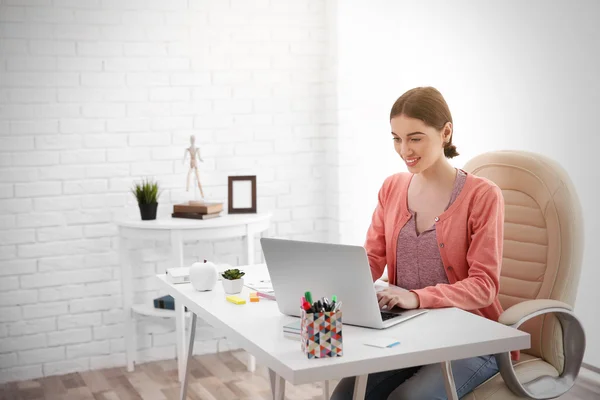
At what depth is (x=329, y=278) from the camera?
1835mm

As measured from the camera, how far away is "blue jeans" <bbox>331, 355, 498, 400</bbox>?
193 cm

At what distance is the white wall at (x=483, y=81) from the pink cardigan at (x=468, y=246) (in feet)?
4.48

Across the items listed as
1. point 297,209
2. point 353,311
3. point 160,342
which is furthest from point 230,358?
point 353,311

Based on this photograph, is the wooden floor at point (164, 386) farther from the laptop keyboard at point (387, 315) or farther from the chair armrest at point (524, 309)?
the laptop keyboard at point (387, 315)

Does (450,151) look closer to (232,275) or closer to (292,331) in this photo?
(232,275)

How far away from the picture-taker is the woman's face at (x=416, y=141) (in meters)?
2.20

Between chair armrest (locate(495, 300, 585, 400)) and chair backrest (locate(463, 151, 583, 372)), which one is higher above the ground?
chair backrest (locate(463, 151, 583, 372))

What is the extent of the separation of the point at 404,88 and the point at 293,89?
61cm

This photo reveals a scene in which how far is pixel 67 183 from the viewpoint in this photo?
379 centimetres

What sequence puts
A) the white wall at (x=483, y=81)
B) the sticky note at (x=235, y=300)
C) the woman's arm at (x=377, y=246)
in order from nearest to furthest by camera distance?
1. the sticky note at (x=235, y=300)
2. the woman's arm at (x=377, y=246)
3. the white wall at (x=483, y=81)

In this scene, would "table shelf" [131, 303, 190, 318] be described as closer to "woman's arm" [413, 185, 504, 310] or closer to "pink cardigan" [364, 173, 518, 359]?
"pink cardigan" [364, 173, 518, 359]

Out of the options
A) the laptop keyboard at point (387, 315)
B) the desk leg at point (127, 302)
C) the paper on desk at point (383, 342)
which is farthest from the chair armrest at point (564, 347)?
the desk leg at point (127, 302)

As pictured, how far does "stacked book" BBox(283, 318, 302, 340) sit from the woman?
261 mm

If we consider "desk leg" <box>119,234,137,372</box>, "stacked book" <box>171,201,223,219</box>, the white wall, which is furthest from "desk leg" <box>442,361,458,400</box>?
"desk leg" <box>119,234,137,372</box>
